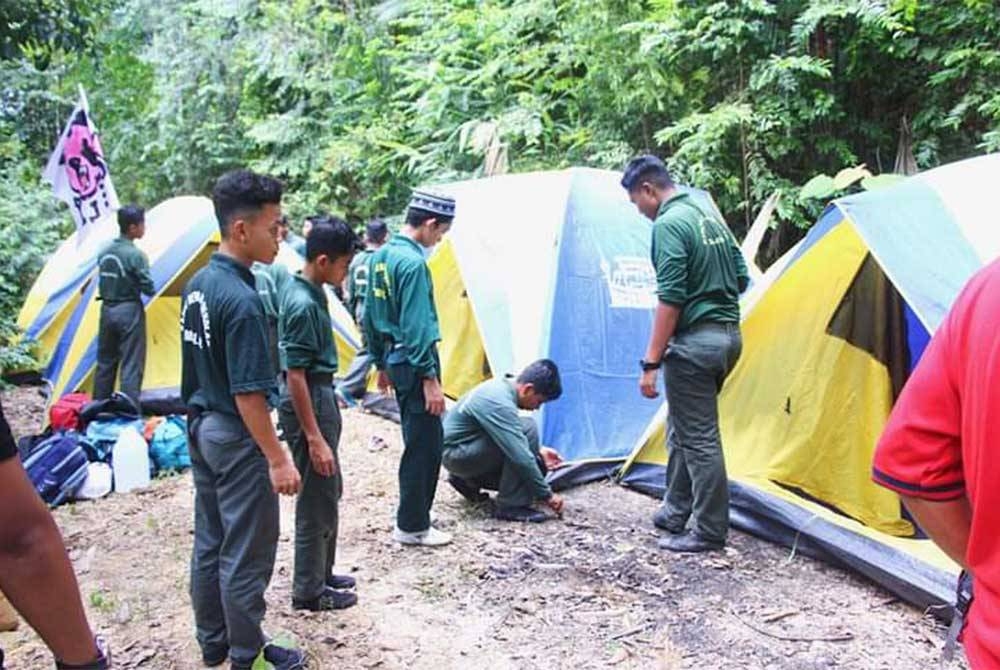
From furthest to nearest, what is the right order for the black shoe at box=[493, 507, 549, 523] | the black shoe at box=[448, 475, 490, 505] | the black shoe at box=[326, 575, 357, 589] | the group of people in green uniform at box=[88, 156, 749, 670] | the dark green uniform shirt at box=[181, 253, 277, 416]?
the black shoe at box=[448, 475, 490, 505]
the black shoe at box=[493, 507, 549, 523]
the black shoe at box=[326, 575, 357, 589]
the group of people in green uniform at box=[88, 156, 749, 670]
the dark green uniform shirt at box=[181, 253, 277, 416]

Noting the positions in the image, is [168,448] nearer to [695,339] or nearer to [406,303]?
[406,303]

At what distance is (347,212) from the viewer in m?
12.3

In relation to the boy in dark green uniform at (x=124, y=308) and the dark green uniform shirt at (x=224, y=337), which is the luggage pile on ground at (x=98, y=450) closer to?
the boy in dark green uniform at (x=124, y=308)

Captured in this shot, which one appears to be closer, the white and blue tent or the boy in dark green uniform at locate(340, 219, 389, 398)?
the white and blue tent

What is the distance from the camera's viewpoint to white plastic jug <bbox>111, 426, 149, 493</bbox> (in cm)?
486

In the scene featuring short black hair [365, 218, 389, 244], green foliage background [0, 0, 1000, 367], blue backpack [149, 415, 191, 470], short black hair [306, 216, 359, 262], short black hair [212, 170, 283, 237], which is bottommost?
blue backpack [149, 415, 191, 470]

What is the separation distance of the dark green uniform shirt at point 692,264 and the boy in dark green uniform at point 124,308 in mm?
4132

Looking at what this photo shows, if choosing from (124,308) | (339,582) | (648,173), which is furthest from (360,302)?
(339,582)

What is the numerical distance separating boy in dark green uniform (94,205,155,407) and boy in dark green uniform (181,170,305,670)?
12.5 ft

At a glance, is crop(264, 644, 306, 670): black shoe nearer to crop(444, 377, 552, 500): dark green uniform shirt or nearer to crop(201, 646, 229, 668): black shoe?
crop(201, 646, 229, 668): black shoe

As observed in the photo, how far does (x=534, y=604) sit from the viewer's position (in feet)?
10.6

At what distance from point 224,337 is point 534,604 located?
1.71m

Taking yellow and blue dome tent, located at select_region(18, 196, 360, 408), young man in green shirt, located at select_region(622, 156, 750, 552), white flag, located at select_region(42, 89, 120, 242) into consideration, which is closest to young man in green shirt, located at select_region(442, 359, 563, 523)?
young man in green shirt, located at select_region(622, 156, 750, 552)

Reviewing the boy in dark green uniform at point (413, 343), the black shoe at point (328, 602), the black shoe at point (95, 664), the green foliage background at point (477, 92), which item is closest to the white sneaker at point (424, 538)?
the boy in dark green uniform at point (413, 343)
